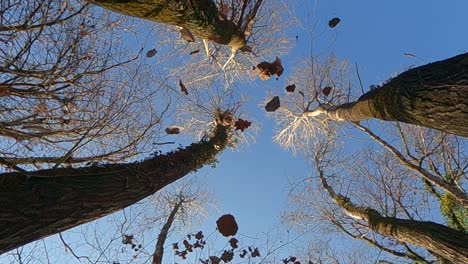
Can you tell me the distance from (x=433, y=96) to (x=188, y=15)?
262 centimetres

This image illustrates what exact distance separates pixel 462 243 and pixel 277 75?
320 centimetres

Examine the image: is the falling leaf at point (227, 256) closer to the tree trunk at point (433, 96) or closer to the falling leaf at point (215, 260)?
the falling leaf at point (215, 260)

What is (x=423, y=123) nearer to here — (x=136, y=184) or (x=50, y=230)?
(x=136, y=184)

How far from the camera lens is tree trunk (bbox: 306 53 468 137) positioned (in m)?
2.86

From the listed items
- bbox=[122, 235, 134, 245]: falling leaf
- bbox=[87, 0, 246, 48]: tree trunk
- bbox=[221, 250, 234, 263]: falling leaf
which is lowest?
bbox=[221, 250, 234, 263]: falling leaf

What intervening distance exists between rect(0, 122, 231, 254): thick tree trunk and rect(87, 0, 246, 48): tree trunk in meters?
1.61

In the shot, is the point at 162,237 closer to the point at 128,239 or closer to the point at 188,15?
the point at 128,239

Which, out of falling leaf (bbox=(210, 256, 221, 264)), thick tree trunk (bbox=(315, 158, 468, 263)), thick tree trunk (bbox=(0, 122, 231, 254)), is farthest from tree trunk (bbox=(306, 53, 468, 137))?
falling leaf (bbox=(210, 256, 221, 264))

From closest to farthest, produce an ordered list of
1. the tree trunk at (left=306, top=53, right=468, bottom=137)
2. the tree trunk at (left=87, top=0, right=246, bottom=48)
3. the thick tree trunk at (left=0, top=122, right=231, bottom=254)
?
the tree trunk at (left=306, top=53, right=468, bottom=137)
the thick tree trunk at (left=0, top=122, right=231, bottom=254)
the tree trunk at (left=87, top=0, right=246, bottom=48)

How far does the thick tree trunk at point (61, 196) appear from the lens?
3057mm

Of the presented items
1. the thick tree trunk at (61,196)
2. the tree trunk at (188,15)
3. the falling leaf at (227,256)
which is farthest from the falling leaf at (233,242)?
→ the tree trunk at (188,15)

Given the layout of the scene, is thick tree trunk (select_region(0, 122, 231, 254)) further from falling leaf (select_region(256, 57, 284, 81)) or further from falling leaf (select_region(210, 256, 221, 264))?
falling leaf (select_region(256, 57, 284, 81))

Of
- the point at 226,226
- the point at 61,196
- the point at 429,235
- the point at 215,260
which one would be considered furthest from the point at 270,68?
the point at 61,196

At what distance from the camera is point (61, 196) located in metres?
3.33
